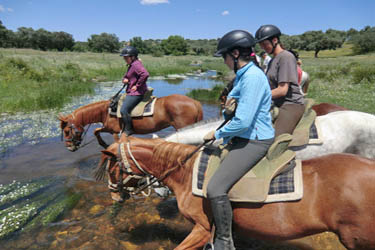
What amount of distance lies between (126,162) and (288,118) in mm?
2469

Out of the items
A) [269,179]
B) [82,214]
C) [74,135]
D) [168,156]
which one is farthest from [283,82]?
[74,135]

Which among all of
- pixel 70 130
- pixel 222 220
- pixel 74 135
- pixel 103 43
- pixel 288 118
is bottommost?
pixel 74 135

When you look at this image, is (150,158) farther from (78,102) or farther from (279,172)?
(78,102)

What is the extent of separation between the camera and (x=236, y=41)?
225 cm

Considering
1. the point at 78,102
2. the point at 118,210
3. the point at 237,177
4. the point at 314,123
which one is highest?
the point at 314,123

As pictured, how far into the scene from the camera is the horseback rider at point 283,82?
338 centimetres

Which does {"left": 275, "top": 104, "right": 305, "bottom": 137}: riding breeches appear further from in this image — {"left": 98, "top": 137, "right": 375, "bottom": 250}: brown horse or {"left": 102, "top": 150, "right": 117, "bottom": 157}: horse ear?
{"left": 102, "top": 150, "right": 117, "bottom": 157}: horse ear

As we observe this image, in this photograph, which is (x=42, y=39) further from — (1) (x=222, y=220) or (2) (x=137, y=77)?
(1) (x=222, y=220)

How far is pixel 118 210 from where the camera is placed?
5.06 meters

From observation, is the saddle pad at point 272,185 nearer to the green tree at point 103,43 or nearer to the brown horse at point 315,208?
the brown horse at point 315,208

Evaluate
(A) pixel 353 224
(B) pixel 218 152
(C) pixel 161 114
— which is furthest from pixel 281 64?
(C) pixel 161 114

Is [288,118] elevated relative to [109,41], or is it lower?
lower

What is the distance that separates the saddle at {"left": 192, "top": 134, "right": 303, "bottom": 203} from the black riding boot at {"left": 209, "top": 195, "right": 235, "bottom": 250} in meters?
0.12

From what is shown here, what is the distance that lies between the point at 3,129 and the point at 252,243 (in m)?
10.9
